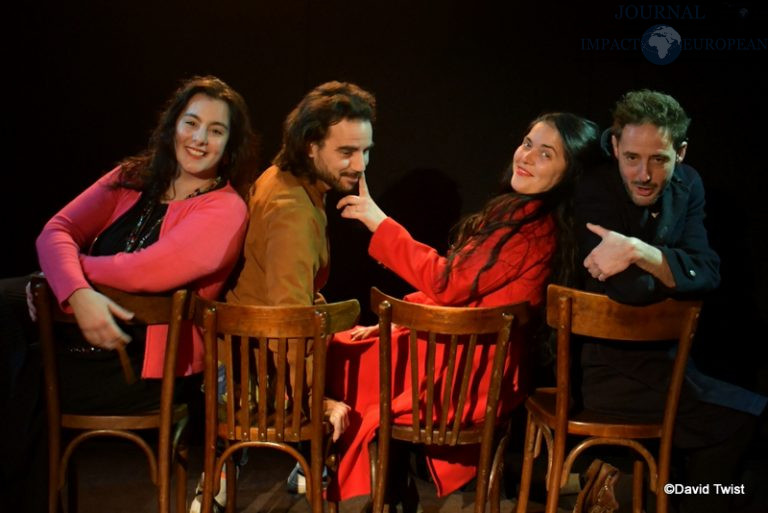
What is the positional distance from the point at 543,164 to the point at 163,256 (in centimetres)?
132

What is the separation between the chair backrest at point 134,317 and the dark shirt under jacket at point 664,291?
52.0 inches

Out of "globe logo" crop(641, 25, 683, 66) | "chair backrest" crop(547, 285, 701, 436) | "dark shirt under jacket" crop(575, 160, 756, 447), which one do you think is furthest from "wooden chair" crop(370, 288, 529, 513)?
"globe logo" crop(641, 25, 683, 66)

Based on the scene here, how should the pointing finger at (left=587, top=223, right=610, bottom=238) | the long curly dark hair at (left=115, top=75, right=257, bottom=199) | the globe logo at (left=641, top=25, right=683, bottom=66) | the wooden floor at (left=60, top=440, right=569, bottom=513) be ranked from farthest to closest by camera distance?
the globe logo at (left=641, top=25, right=683, bottom=66), the wooden floor at (left=60, top=440, right=569, bottom=513), the long curly dark hair at (left=115, top=75, right=257, bottom=199), the pointing finger at (left=587, top=223, right=610, bottom=238)

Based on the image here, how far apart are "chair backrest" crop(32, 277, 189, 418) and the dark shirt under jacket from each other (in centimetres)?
132

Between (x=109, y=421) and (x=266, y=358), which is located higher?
(x=266, y=358)

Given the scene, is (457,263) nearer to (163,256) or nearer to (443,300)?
(443,300)

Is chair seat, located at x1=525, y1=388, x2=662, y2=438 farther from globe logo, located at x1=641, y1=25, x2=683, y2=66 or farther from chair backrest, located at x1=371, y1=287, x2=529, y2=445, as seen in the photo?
globe logo, located at x1=641, y1=25, x2=683, y2=66

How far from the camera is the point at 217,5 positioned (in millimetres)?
3602

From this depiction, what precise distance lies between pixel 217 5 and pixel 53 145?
951 millimetres

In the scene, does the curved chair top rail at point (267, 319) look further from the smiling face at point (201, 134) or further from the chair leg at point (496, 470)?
the chair leg at point (496, 470)

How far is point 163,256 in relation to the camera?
2.64 meters

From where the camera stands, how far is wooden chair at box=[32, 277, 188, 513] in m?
2.50

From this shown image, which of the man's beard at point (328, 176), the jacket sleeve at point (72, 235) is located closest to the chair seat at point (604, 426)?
the man's beard at point (328, 176)

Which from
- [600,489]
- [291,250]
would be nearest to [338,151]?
[291,250]
